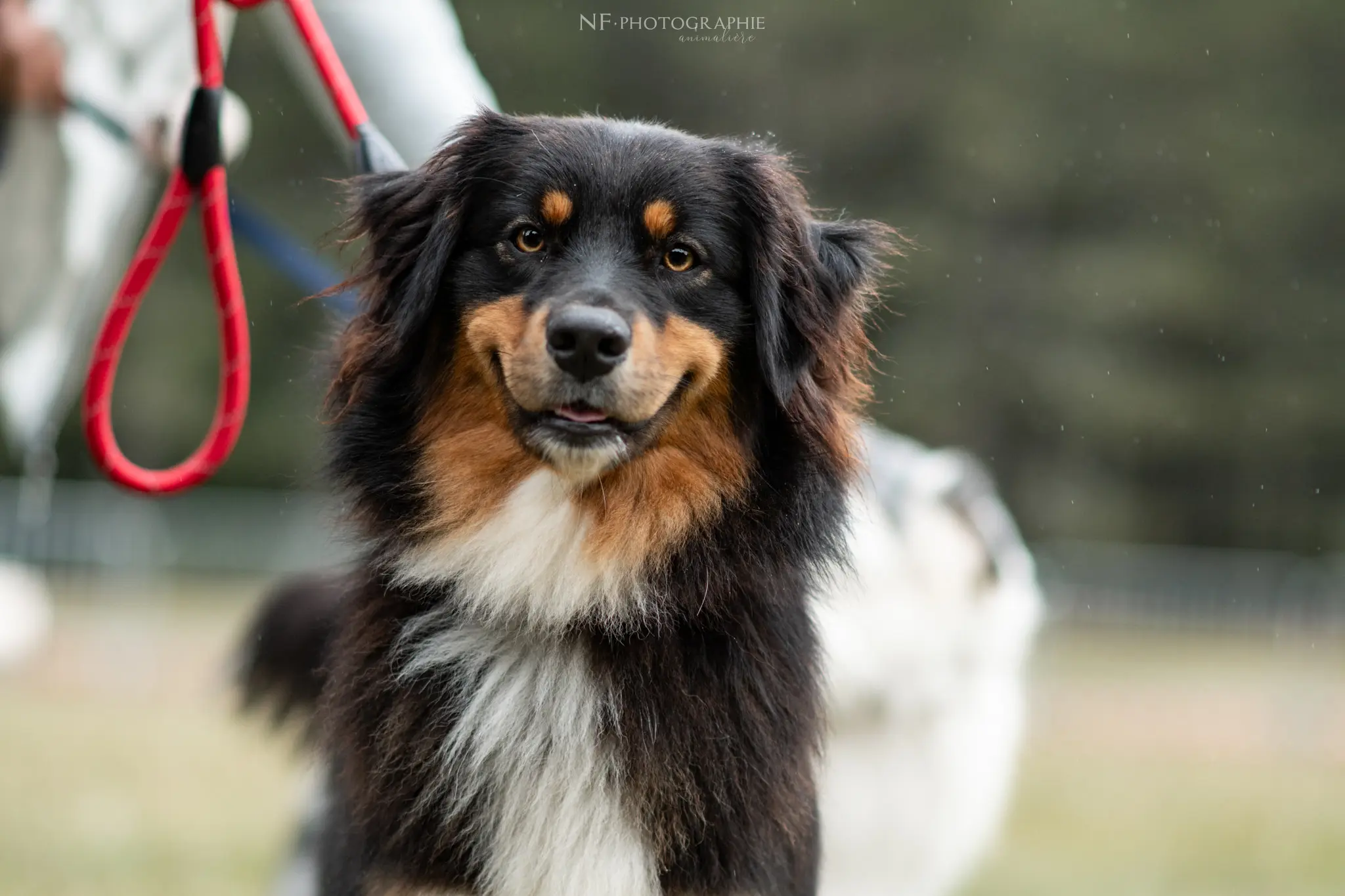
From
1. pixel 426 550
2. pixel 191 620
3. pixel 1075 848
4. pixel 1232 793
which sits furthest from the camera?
pixel 191 620

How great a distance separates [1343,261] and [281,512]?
17.8 metres

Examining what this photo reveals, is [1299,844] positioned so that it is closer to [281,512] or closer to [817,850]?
[817,850]

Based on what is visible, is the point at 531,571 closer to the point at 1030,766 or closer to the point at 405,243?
the point at 405,243

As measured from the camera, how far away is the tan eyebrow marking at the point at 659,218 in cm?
356

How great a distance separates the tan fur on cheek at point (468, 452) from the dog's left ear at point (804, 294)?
26.6 inches

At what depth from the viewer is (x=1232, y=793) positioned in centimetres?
1042

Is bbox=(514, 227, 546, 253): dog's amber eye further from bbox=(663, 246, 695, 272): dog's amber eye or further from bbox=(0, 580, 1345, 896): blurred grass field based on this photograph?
bbox=(0, 580, 1345, 896): blurred grass field

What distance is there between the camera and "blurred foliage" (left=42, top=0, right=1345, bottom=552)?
22.9m

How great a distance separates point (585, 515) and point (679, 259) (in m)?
0.68

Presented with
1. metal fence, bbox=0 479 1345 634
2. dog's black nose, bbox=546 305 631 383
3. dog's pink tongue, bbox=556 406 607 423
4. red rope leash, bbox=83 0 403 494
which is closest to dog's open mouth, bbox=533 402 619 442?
dog's pink tongue, bbox=556 406 607 423

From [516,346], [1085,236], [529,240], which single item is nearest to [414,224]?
[529,240]

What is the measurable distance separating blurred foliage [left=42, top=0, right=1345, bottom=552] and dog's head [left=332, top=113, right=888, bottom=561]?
729 inches

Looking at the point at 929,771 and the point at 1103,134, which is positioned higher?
the point at 1103,134

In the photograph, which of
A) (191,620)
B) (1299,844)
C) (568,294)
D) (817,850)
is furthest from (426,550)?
(191,620)
